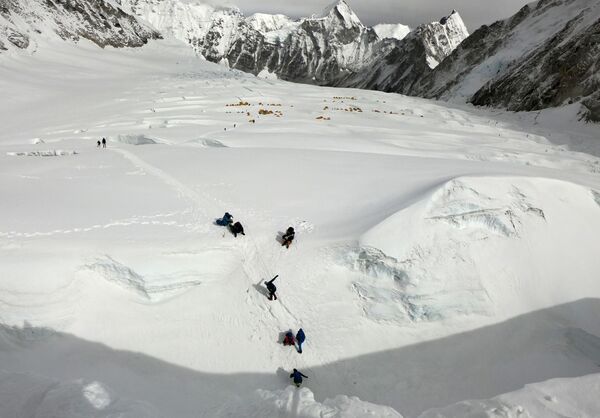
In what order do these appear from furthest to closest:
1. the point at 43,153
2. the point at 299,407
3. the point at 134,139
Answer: the point at 134,139, the point at 43,153, the point at 299,407

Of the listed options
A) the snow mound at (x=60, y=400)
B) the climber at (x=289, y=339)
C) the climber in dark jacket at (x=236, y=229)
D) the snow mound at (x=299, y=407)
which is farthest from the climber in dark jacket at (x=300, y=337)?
the snow mound at (x=60, y=400)

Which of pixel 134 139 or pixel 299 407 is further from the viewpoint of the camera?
pixel 134 139

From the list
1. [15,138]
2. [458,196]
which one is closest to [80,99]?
[15,138]

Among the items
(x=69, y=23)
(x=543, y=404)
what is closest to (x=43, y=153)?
(x=543, y=404)

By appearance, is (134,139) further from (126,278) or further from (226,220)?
(126,278)

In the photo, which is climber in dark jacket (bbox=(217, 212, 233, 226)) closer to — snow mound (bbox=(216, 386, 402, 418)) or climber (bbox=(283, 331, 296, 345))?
climber (bbox=(283, 331, 296, 345))

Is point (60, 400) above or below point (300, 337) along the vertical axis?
above

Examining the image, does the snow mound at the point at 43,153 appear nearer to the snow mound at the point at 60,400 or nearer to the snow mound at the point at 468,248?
the snow mound at the point at 60,400
